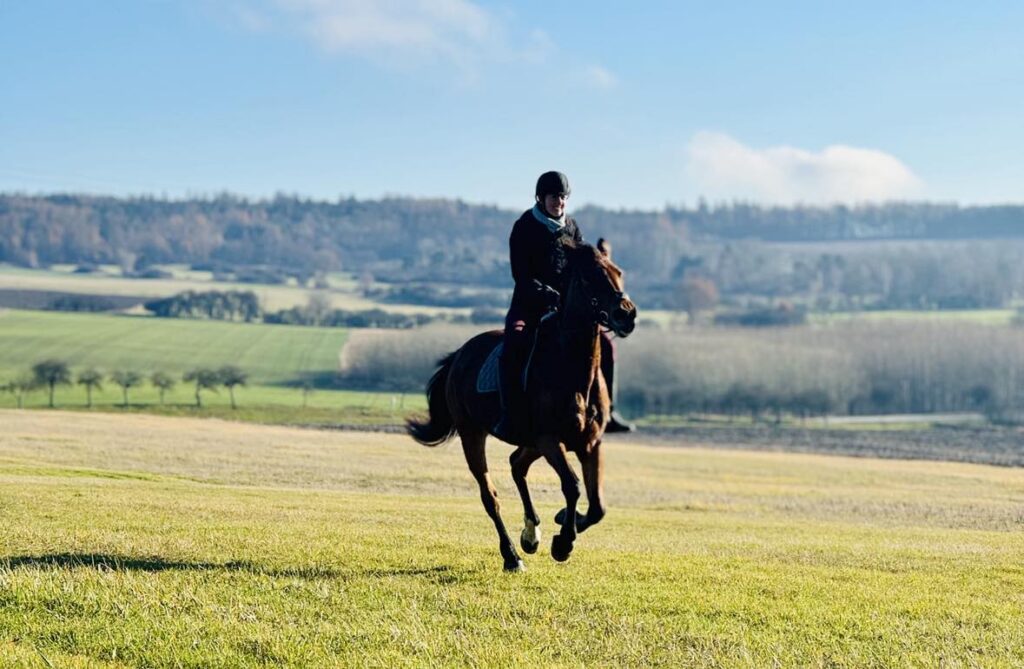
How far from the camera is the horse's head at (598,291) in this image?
12.3 m

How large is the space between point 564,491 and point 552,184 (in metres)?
3.64

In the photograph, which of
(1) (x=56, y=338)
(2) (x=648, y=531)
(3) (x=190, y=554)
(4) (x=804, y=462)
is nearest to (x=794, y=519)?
(2) (x=648, y=531)

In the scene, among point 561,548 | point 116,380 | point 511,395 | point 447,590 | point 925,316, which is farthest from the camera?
point 925,316

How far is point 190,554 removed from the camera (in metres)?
13.0

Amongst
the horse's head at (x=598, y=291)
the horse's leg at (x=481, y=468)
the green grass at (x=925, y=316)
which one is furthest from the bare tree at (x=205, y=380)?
the green grass at (x=925, y=316)

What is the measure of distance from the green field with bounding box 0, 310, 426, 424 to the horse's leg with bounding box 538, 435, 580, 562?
68.4 metres

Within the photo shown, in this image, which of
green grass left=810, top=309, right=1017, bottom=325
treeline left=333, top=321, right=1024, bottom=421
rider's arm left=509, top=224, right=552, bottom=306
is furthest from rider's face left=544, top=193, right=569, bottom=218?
green grass left=810, top=309, right=1017, bottom=325

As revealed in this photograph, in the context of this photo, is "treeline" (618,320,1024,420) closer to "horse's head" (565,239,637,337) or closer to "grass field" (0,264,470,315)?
"grass field" (0,264,470,315)

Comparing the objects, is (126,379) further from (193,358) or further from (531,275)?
(531,275)

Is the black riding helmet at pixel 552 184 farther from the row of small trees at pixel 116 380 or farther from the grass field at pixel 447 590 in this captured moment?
the row of small trees at pixel 116 380

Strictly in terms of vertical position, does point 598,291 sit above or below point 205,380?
above

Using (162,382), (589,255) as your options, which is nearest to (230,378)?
(162,382)

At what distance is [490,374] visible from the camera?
47.5ft

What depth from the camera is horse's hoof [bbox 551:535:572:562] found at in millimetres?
12805
